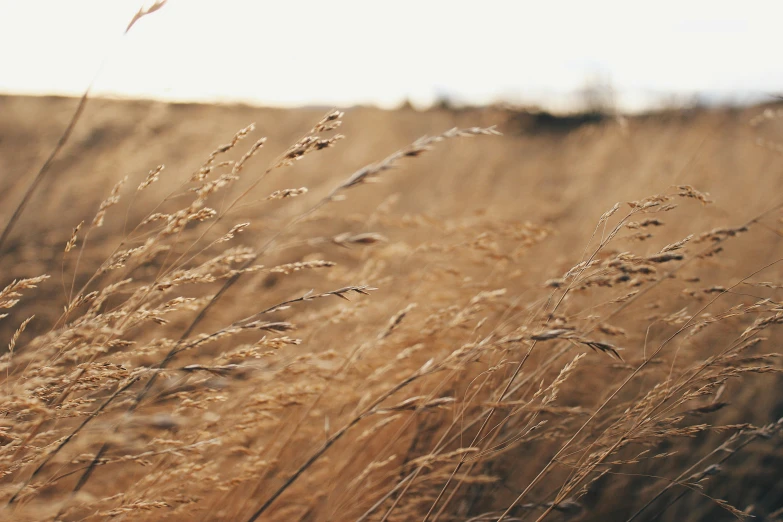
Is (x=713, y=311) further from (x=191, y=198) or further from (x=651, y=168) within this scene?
(x=191, y=198)

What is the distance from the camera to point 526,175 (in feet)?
16.4

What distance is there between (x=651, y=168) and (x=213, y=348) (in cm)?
273

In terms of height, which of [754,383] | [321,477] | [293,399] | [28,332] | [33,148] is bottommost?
[754,383]

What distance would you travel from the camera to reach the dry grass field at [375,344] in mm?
1057

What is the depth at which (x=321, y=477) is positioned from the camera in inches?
62.2

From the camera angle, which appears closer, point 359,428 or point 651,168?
point 359,428

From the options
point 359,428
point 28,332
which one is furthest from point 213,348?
point 359,428

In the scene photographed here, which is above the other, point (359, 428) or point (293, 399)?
point (293, 399)

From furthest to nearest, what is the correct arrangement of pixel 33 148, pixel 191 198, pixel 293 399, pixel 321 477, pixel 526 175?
pixel 526 175
pixel 191 198
pixel 33 148
pixel 321 477
pixel 293 399

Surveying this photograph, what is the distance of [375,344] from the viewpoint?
3.95ft

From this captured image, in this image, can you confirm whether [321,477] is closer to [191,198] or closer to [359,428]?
[359,428]

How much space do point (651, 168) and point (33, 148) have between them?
3742 mm

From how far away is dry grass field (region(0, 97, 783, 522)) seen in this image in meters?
1.06

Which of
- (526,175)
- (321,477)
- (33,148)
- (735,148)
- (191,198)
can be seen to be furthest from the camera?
(735,148)
